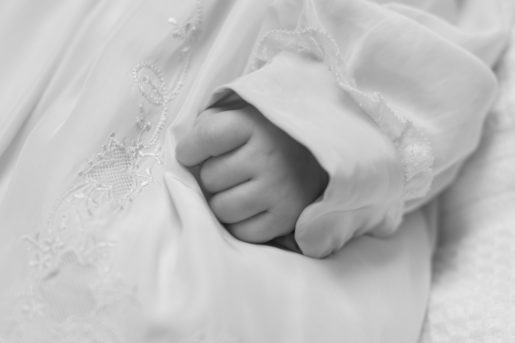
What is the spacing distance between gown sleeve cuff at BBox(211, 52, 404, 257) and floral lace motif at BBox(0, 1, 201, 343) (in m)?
0.13

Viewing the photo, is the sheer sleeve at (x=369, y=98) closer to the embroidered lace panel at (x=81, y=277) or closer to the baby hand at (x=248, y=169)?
the baby hand at (x=248, y=169)

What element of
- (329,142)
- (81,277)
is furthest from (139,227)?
(329,142)

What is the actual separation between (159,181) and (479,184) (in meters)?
0.39

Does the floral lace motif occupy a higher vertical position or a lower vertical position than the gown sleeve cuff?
higher

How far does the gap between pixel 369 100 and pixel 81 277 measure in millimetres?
283

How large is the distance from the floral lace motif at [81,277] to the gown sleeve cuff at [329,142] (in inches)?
4.9

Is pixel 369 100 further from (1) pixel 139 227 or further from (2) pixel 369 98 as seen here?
(1) pixel 139 227

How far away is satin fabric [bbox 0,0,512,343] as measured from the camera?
0.53 m

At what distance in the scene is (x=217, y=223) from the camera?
588 mm

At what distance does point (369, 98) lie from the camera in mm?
617

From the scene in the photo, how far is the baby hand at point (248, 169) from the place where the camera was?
59 centimetres

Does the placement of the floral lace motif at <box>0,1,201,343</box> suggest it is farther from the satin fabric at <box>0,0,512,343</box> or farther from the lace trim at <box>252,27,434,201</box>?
the lace trim at <box>252,27,434,201</box>

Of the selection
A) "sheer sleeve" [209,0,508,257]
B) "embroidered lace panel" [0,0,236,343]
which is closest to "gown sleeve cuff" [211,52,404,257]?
"sheer sleeve" [209,0,508,257]

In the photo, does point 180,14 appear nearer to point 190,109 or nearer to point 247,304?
point 190,109
